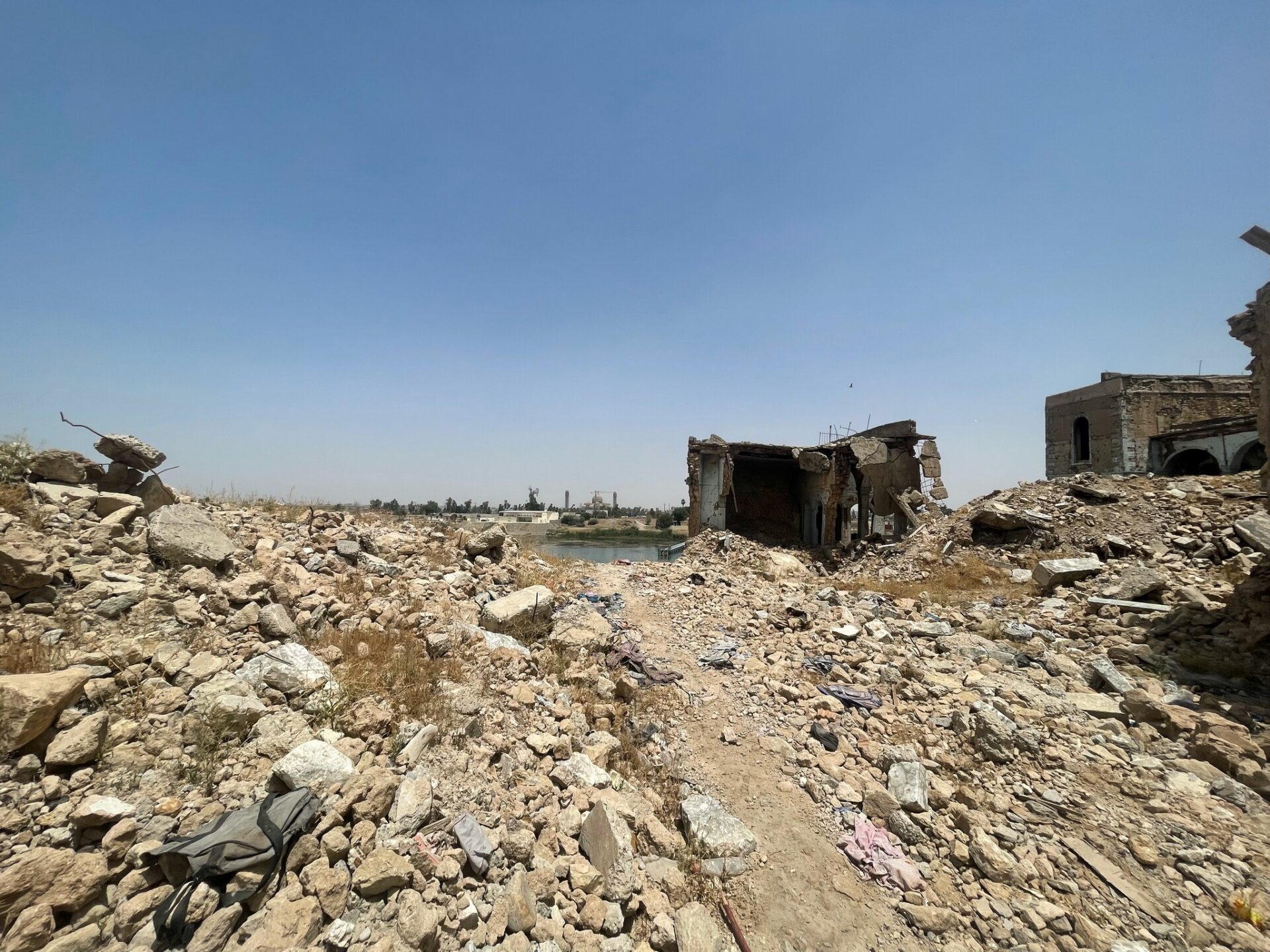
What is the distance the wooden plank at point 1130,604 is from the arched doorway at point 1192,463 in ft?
47.9

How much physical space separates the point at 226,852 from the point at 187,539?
10.4ft

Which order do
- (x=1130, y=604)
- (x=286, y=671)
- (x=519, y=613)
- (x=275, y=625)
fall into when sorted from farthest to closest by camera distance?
1. (x=1130, y=604)
2. (x=519, y=613)
3. (x=275, y=625)
4. (x=286, y=671)

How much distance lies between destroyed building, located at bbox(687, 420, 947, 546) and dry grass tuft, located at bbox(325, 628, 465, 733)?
11.6 metres

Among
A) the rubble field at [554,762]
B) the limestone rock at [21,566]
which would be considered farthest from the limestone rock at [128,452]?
the limestone rock at [21,566]

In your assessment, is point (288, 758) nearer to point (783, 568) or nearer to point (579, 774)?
point (579, 774)

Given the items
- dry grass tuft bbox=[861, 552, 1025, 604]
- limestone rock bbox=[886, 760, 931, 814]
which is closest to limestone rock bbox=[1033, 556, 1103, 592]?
dry grass tuft bbox=[861, 552, 1025, 604]

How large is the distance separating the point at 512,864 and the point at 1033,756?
403cm

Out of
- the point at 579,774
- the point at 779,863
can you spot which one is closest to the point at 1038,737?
the point at 779,863

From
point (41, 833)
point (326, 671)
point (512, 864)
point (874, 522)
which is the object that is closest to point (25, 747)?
point (41, 833)

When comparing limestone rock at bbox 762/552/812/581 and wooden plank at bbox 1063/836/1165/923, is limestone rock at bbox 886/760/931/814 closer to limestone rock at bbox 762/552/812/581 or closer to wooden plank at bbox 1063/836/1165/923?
wooden plank at bbox 1063/836/1165/923

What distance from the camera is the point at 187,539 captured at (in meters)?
4.16

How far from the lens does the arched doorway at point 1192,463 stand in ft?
52.2

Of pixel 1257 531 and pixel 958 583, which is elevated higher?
pixel 1257 531

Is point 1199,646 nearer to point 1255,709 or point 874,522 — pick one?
point 1255,709
